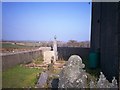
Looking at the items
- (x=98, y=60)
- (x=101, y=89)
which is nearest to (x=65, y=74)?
(x=101, y=89)

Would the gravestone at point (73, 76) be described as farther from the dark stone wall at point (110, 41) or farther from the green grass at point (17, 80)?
the green grass at point (17, 80)

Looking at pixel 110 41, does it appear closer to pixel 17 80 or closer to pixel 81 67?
pixel 81 67

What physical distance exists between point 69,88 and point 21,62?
35.8 feet

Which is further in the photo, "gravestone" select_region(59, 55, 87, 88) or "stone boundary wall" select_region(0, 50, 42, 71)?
"stone boundary wall" select_region(0, 50, 42, 71)

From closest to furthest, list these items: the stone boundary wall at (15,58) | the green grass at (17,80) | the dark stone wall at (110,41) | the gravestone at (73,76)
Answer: the gravestone at (73,76), the dark stone wall at (110,41), the green grass at (17,80), the stone boundary wall at (15,58)

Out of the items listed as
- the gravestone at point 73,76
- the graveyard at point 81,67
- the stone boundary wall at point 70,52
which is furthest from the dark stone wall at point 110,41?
the stone boundary wall at point 70,52

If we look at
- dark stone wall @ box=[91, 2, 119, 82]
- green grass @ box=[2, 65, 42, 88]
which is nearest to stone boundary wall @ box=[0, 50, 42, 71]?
green grass @ box=[2, 65, 42, 88]

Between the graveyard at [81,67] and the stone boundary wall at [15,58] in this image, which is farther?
the stone boundary wall at [15,58]

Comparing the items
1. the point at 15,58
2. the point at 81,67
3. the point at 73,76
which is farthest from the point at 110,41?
the point at 15,58

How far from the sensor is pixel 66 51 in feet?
76.7

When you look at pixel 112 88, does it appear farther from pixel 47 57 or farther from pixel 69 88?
pixel 47 57

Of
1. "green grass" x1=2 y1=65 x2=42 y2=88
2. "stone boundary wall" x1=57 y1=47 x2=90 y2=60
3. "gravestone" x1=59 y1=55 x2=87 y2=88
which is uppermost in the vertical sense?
"gravestone" x1=59 y1=55 x2=87 y2=88

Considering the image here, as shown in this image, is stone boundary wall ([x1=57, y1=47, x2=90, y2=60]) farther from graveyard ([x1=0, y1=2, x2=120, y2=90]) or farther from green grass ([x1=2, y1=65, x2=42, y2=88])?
green grass ([x1=2, y1=65, x2=42, y2=88])

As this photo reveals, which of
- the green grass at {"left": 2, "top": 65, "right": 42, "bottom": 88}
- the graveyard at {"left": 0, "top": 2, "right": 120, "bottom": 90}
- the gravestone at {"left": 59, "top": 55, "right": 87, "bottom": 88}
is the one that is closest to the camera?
the gravestone at {"left": 59, "top": 55, "right": 87, "bottom": 88}
